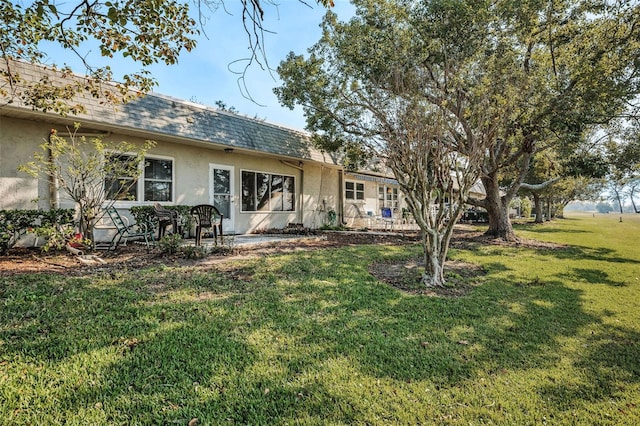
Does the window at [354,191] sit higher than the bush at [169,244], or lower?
higher

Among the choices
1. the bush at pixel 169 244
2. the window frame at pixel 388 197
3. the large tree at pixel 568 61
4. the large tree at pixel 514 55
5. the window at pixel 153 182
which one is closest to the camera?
the bush at pixel 169 244

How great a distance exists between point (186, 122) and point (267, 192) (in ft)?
14.0

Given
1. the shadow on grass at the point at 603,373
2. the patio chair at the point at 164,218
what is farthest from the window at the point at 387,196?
the shadow on grass at the point at 603,373

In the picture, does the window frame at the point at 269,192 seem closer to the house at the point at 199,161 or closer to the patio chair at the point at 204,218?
the house at the point at 199,161

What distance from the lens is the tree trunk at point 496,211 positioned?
12.8 meters

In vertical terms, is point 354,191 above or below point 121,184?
above

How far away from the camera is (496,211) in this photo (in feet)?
42.9

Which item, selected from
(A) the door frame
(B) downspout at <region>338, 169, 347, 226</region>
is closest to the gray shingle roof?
(A) the door frame

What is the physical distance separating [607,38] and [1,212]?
48.9ft

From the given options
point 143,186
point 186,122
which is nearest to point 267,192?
point 186,122

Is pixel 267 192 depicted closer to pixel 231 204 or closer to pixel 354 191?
pixel 231 204

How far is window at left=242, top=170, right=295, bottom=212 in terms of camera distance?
40.3 feet

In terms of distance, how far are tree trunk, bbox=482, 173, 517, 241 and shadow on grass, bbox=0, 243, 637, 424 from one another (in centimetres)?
818

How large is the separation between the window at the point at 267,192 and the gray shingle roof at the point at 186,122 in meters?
1.27
